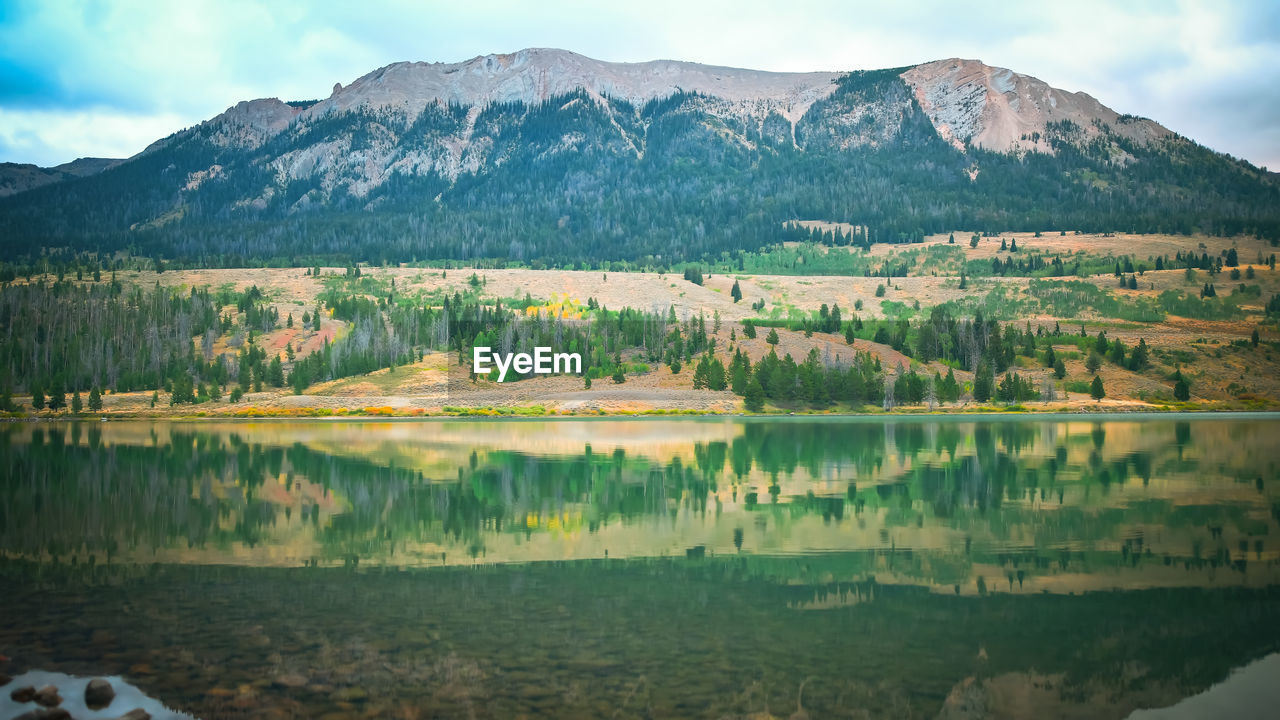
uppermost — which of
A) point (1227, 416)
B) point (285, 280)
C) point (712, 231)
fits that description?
point (712, 231)

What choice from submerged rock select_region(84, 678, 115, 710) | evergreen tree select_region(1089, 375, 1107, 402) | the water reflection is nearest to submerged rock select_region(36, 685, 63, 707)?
submerged rock select_region(84, 678, 115, 710)

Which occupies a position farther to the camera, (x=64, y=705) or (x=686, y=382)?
(x=686, y=382)

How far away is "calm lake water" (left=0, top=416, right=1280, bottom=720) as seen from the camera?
984 cm

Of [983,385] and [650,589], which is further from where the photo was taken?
[983,385]

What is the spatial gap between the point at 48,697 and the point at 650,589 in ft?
24.8

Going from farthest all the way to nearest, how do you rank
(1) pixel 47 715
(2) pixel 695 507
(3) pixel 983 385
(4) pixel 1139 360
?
(4) pixel 1139 360
(3) pixel 983 385
(2) pixel 695 507
(1) pixel 47 715

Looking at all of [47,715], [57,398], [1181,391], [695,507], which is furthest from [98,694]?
[1181,391]

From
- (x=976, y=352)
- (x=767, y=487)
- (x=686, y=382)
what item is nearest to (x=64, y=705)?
(x=767, y=487)

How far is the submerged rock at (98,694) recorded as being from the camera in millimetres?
9328

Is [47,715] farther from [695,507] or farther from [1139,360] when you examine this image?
[1139,360]

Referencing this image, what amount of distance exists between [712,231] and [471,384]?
360 feet

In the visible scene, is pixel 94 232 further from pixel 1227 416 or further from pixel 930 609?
pixel 930 609

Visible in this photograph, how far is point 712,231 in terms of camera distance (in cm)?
18812

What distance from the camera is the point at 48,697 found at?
9414 mm
